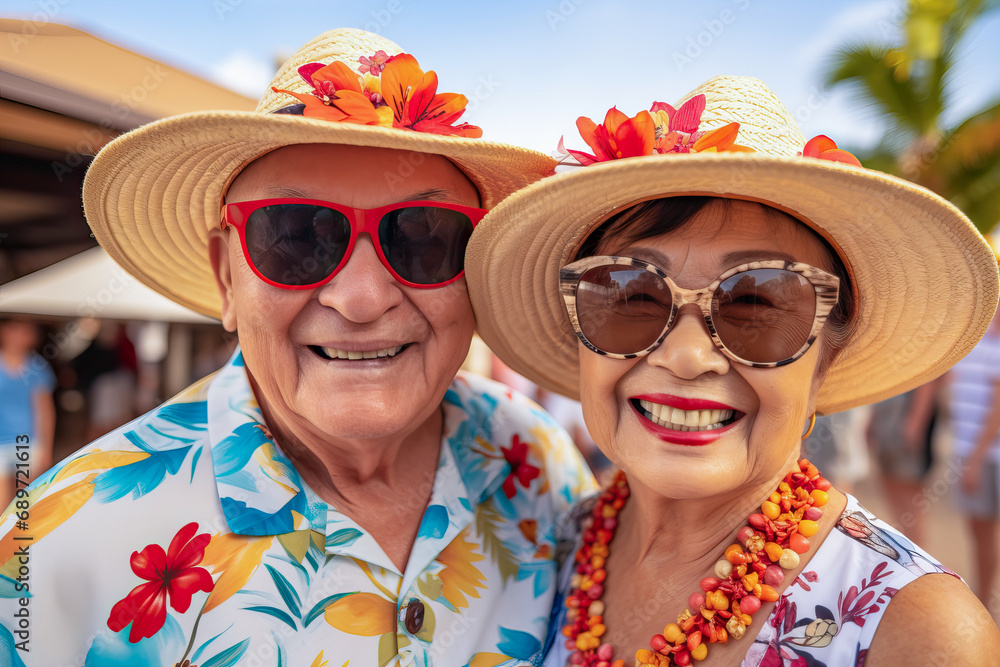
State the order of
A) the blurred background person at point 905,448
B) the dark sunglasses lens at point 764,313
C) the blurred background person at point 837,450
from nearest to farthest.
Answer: the dark sunglasses lens at point 764,313, the blurred background person at point 905,448, the blurred background person at point 837,450

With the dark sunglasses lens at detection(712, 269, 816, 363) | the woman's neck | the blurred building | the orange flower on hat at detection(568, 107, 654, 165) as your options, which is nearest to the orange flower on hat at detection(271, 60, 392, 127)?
the orange flower on hat at detection(568, 107, 654, 165)

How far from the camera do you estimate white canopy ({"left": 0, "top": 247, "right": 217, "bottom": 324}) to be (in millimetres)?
4496

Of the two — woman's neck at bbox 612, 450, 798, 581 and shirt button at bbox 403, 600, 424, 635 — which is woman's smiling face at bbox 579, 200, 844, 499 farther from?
shirt button at bbox 403, 600, 424, 635

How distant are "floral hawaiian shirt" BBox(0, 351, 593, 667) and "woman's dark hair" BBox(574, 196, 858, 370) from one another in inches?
34.2

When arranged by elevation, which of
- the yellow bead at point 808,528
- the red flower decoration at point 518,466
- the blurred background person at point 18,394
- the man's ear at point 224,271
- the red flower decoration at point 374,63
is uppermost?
the red flower decoration at point 374,63

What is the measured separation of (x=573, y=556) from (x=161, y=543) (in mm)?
1173

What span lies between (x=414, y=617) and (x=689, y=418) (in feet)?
2.73

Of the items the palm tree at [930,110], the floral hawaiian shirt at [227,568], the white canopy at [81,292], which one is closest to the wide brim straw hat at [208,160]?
the floral hawaiian shirt at [227,568]

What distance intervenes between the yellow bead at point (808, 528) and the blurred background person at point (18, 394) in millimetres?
4494

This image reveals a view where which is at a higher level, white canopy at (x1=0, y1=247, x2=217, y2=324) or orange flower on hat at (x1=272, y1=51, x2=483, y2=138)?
orange flower on hat at (x1=272, y1=51, x2=483, y2=138)

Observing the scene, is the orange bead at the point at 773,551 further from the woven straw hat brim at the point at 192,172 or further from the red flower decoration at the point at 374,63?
the red flower decoration at the point at 374,63

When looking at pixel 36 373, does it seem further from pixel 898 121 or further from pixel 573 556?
pixel 898 121

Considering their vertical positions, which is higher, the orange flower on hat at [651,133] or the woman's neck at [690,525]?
the orange flower on hat at [651,133]

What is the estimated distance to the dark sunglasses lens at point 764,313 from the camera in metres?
1.35
